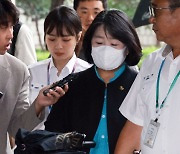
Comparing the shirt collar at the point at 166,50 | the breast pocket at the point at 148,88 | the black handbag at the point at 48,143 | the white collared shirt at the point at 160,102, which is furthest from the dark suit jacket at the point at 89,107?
the black handbag at the point at 48,143

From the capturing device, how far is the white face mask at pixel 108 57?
3273 mm

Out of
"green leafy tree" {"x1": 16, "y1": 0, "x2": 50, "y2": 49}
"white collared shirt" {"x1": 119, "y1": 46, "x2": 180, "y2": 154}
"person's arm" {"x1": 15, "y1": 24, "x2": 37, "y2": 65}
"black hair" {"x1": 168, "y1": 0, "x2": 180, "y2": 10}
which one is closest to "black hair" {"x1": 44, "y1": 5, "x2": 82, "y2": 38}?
"person's arm" {"x1": 15, "y1": 24, "x2": 37, "y2": 65}

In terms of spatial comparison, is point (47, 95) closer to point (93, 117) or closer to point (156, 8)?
point (93, 117)

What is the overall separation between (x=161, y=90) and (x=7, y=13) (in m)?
0.96

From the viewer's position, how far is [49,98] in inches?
116

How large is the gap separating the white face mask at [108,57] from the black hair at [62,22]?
0.49 m

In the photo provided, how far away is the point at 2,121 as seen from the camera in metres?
3.11

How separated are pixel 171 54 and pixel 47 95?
696 millimetres

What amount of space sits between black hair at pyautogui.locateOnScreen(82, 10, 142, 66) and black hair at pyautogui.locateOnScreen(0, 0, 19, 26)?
0.54m

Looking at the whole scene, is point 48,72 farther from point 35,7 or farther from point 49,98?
point 35,7

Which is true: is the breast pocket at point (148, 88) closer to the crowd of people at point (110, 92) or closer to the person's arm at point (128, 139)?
the crowd of people at point (110, 92)

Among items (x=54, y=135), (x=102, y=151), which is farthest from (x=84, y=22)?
(x=54, y=135)

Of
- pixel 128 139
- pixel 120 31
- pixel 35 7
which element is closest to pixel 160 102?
pixel 128 139

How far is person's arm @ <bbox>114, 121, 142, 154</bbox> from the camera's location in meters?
2.93
